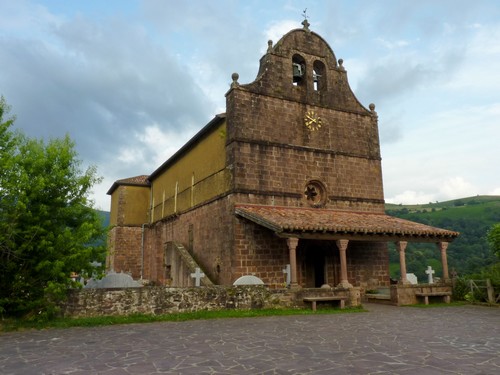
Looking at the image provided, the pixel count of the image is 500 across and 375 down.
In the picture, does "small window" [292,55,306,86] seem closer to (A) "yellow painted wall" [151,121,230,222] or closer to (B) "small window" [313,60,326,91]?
(B) "small window" [313,60,326,91]

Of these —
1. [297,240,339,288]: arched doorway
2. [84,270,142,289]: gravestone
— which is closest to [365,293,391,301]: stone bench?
[297,240,339,288]: arched doorway

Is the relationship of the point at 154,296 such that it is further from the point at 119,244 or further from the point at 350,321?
the point at 119,244

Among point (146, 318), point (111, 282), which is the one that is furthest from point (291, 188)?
point (146, 318)

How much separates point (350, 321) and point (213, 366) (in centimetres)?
605

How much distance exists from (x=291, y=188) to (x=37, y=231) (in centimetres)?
1062

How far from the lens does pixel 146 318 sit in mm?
11195

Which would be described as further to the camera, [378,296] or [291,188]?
[291,188]

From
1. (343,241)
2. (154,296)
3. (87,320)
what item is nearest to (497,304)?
(343,241)

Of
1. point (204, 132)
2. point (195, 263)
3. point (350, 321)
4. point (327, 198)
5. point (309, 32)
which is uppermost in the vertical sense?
point (309, 32)

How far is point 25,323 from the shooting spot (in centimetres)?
1033

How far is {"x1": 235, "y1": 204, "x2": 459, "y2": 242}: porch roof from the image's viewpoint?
14188mm

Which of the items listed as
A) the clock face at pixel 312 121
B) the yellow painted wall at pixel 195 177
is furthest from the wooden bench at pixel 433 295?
the yellow painted wall at pixel 195 177

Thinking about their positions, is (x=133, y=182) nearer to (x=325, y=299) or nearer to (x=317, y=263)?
(x=317, y=263)

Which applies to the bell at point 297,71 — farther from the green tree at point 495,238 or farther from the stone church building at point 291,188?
the green tree at point 495,238
